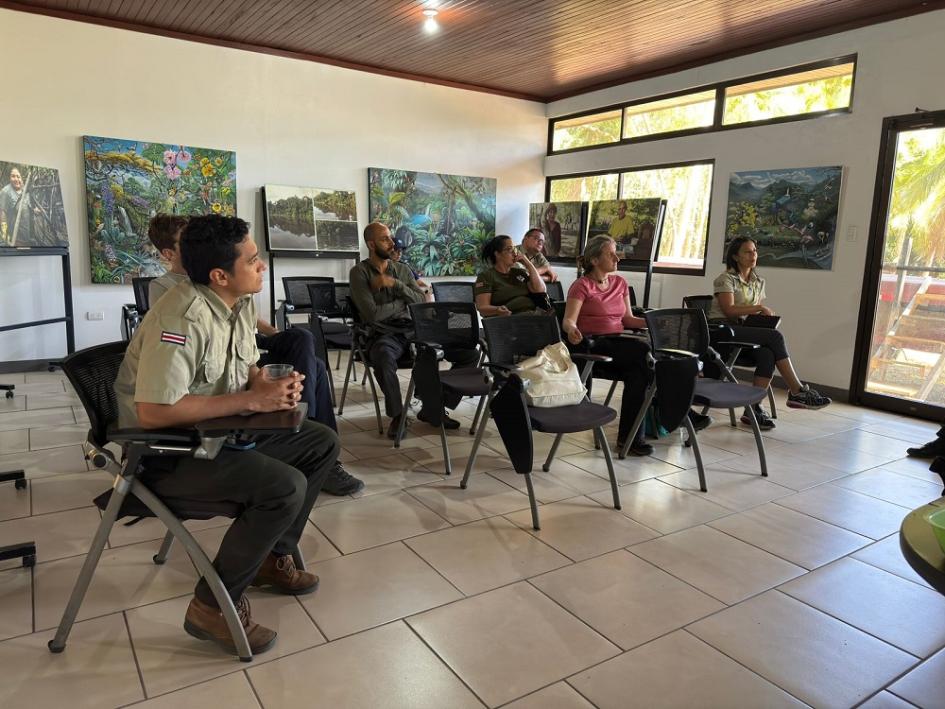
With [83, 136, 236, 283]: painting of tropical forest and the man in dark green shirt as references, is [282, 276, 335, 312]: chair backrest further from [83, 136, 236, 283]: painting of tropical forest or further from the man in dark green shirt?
the man in dark green shirt

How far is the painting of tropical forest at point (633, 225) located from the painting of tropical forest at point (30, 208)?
5080 millimetres

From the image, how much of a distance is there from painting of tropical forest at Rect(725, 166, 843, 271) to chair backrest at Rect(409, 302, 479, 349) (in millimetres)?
3411

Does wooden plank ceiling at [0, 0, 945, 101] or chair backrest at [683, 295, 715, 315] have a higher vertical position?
wooden plank ceiling at [0, 0, 945, 101]

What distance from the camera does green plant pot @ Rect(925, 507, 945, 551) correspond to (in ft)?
3.82

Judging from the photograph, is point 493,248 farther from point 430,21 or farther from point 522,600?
point 522,600

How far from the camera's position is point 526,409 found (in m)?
2.91

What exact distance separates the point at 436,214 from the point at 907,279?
4.80m

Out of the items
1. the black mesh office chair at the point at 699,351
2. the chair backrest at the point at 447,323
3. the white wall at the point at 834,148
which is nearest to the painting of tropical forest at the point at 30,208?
the chair backrest at the point at 447,323

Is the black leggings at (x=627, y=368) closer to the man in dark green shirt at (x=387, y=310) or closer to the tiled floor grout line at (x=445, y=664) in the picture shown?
the man in dark green shirt at (x=387, y=310)

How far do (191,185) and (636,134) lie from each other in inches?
187

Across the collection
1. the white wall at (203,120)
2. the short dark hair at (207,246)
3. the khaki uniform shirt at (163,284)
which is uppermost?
the white wall at (203,120)

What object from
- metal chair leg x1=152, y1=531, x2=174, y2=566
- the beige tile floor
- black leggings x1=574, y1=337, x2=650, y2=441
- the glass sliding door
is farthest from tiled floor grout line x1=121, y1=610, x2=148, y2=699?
the glass sliding door

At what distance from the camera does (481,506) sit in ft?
10.2

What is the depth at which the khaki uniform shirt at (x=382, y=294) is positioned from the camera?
418cm
